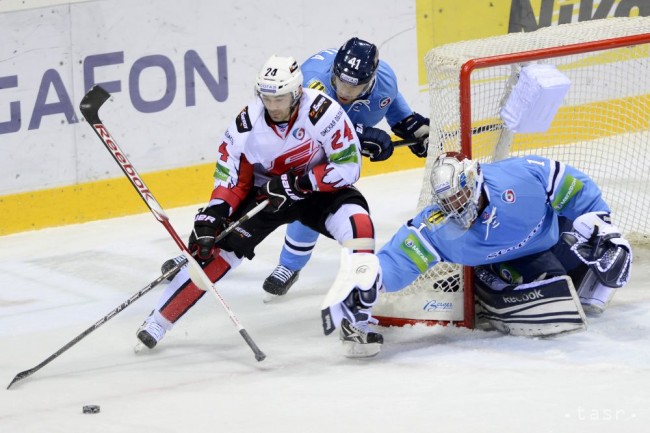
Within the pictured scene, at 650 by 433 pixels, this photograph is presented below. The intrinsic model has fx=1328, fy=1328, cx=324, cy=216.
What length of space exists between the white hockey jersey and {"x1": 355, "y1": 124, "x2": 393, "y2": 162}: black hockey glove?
0.64 m

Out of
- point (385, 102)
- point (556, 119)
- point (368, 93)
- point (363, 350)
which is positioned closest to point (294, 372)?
point (363, 350)

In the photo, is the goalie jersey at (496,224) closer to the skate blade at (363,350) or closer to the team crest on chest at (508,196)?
the team crest on chest at (508,196)

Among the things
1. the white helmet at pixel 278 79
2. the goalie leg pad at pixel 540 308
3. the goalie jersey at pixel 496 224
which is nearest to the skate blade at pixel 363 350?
the goalie jersey at pixel 496 224

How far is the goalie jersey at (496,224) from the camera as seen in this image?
4320mm

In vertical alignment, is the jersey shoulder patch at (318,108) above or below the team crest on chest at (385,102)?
above

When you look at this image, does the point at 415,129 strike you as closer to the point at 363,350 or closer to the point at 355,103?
the point at 355,103

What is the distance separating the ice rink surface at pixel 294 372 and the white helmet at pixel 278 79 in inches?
35.2

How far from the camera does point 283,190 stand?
4582 millimetres

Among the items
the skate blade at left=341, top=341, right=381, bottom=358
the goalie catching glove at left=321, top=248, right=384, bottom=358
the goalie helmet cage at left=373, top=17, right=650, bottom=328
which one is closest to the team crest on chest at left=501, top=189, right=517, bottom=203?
the goalie helmet cage at left=373, top=17, right=650, bottom=328

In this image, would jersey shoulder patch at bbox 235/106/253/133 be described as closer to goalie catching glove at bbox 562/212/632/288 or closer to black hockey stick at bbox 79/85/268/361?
black hockey stick at bbox 79/85/268/361

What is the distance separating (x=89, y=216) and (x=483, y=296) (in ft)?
8.68

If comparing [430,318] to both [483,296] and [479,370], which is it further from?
[479,370]

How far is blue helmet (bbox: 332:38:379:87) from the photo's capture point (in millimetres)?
5020

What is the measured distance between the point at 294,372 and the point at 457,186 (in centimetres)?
81
